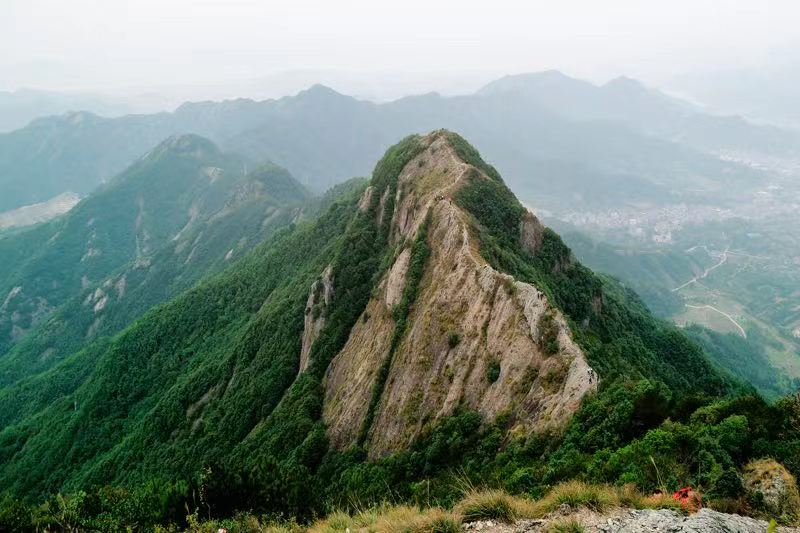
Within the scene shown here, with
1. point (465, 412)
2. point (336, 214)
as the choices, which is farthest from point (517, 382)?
point (336, 214)

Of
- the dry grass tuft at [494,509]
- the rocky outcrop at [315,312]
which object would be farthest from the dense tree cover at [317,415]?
the dry grass tuft at [494,509]

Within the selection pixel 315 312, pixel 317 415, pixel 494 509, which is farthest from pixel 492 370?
pixel 315 312

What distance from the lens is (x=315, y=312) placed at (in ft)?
303

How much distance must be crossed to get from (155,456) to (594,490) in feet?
359

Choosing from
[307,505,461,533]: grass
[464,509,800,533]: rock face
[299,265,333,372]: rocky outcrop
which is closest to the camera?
[464,509,800,533]: rock face

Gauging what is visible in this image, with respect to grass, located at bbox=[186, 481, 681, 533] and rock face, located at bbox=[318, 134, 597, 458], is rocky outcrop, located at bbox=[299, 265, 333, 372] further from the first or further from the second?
grass, located at bbox=[186, 481, 681, 533]

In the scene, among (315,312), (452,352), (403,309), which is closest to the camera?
(452,352)

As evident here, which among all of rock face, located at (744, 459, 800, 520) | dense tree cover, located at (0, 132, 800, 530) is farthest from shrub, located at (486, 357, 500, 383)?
rock face, located at (744, 459, 800, 520)

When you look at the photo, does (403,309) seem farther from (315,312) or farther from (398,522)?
(398,522)

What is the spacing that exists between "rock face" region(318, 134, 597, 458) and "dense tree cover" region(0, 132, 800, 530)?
229cm

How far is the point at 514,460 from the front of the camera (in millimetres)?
36875

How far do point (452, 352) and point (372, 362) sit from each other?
17.7 meters

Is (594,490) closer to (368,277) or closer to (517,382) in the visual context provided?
(517,382)

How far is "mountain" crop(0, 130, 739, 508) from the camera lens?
149 ft
